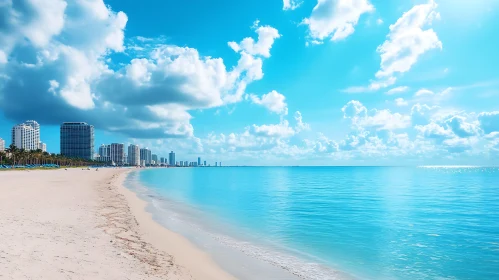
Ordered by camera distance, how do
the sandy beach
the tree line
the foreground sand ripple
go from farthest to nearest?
the tree line
the foreground sand ripple
the sandy beach

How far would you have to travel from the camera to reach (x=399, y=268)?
12.9m

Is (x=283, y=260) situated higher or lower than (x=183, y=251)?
lower

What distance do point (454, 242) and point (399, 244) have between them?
12.5 ft

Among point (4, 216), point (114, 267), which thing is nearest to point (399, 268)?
point (114, 267)

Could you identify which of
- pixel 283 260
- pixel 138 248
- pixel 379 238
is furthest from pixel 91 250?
pixel 379 238

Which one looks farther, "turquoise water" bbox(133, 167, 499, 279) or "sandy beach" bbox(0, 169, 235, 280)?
"turquoise water" bbox(133, 167, 499, 279)

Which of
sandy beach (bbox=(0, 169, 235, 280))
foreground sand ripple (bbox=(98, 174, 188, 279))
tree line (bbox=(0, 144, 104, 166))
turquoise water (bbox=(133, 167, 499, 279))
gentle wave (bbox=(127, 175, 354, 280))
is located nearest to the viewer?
sandy beach (bbox=(0, 169, 235, 280))

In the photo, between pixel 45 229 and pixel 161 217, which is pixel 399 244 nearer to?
pixel 161 217

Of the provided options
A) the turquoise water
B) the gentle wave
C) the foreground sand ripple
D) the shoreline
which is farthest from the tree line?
the gentle wave

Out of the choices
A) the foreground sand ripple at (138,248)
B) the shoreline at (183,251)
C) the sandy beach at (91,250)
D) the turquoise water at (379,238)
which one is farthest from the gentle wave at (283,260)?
the foreground sand ripple at (138,248)

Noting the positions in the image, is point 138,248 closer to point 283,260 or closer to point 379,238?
point 283,260

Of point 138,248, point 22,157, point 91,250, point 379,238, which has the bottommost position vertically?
point 379,238

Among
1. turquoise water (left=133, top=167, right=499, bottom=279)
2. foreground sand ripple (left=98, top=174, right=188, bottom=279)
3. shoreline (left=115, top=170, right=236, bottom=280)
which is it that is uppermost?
foreground sand ripple (left=98, top=174, right=188, bottom=279)

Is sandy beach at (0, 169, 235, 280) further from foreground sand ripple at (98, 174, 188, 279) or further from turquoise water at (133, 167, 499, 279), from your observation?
turquoise water at (133, 167, 499, 279)
